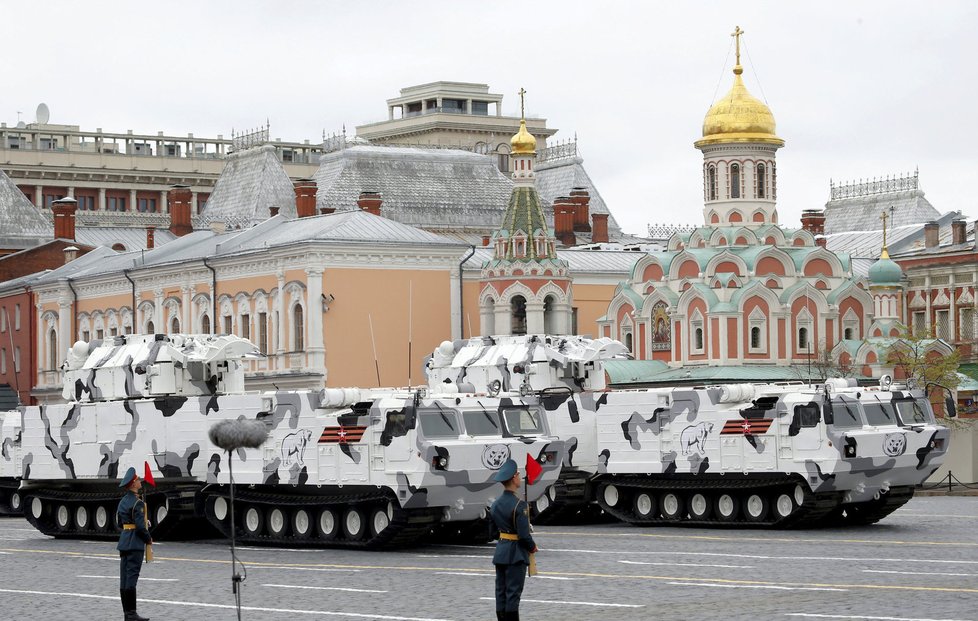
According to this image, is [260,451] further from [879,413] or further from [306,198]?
[306,198]

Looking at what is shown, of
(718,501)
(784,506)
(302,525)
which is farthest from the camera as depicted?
(718,501)

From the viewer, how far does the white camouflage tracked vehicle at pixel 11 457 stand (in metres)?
38.9

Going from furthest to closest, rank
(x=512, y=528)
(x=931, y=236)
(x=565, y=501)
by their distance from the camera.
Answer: (x=931, y=236), (x=565, y=501), (x=512, y=528)

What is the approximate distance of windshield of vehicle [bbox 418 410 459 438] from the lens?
101 ft

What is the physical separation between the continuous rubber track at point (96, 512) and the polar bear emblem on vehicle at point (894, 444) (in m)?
12.1

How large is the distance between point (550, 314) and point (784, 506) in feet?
102

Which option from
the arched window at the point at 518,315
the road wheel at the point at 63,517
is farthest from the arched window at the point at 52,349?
the road wheel at the point at 63,517

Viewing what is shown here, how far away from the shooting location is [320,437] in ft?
106

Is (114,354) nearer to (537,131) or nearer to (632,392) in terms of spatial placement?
(632,392)

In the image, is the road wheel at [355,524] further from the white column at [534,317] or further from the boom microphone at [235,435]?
the white column at [534,317]

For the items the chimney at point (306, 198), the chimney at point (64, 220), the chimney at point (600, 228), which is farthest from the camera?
the chimney at point (64, 220)

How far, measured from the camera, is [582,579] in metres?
24.4

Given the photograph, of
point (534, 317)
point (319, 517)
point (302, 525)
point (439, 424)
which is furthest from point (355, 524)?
point (534, 317)

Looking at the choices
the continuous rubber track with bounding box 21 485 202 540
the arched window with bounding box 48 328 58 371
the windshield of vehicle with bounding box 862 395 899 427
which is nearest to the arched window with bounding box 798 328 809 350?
the arched window with bounding box 48 328 58 371
